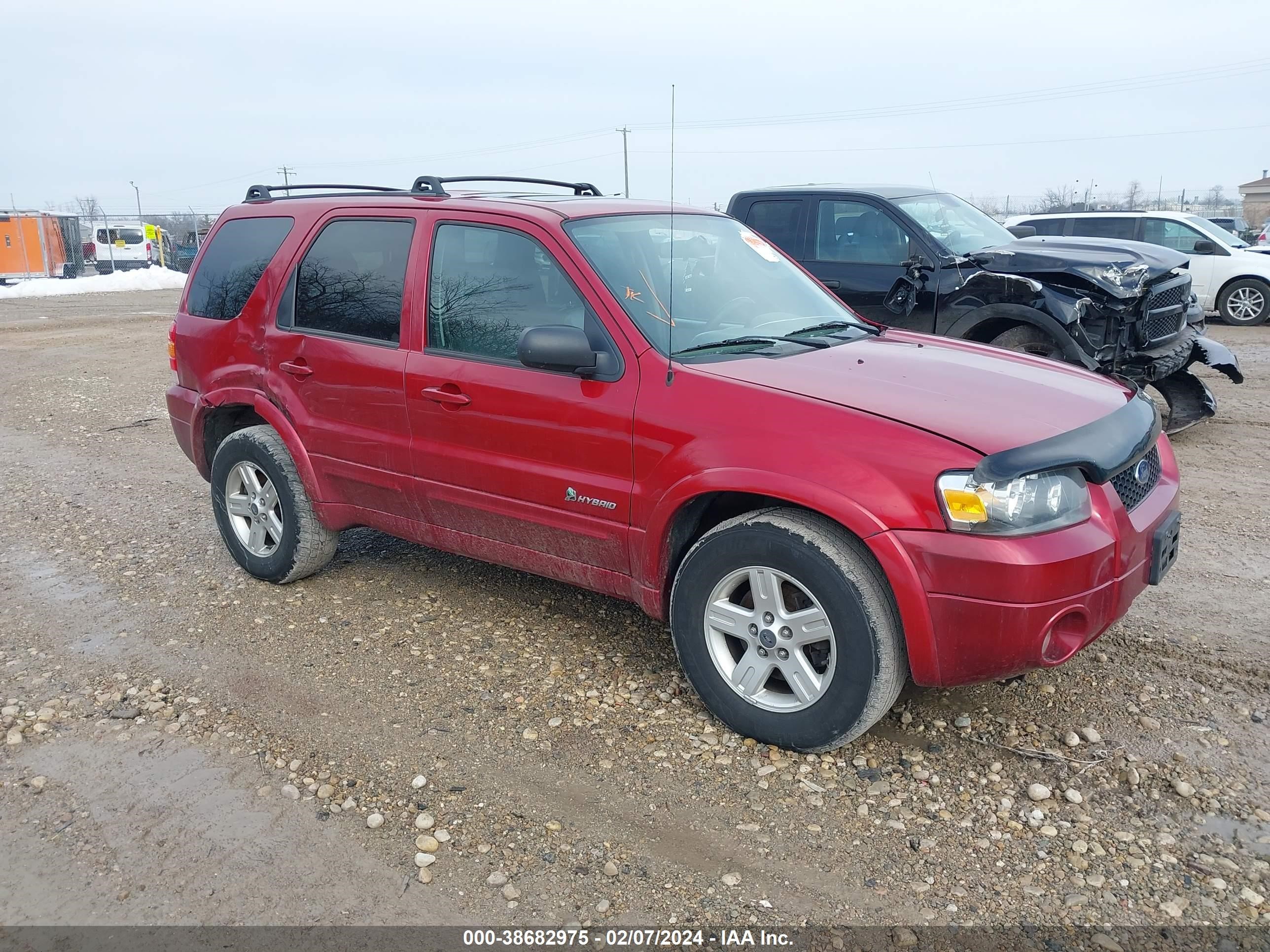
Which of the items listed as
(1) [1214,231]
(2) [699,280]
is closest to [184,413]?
(2) [699,280]

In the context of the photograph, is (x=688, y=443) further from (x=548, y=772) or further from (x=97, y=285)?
(x=97, y=285)

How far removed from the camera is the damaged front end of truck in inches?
285

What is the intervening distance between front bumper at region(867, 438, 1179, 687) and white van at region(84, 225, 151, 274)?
4072cm

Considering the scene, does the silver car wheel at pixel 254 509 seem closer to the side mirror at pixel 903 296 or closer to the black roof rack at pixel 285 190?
the black roof rack at pixel 285 190

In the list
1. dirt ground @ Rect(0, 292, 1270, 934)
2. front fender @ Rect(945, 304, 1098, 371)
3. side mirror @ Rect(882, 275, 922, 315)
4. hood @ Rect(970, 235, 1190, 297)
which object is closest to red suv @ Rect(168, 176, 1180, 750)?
dirt ground @ Rect(0, 292, 1270, 934)

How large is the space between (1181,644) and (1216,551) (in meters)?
1.34

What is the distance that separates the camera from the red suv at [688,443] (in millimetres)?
3102

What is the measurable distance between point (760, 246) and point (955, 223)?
442cm

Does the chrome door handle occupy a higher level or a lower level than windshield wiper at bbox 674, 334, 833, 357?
lower

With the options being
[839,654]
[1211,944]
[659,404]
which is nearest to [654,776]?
[839,654]

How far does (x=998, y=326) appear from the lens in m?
7.59

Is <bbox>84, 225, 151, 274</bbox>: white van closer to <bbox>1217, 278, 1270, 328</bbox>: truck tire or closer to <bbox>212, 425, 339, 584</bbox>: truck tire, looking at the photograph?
<bbox>1217, 278, 1270, 328</bbox>: truck tire

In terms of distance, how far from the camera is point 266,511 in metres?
5.11

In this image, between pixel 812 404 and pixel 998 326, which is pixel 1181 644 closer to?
pixel 812 404
